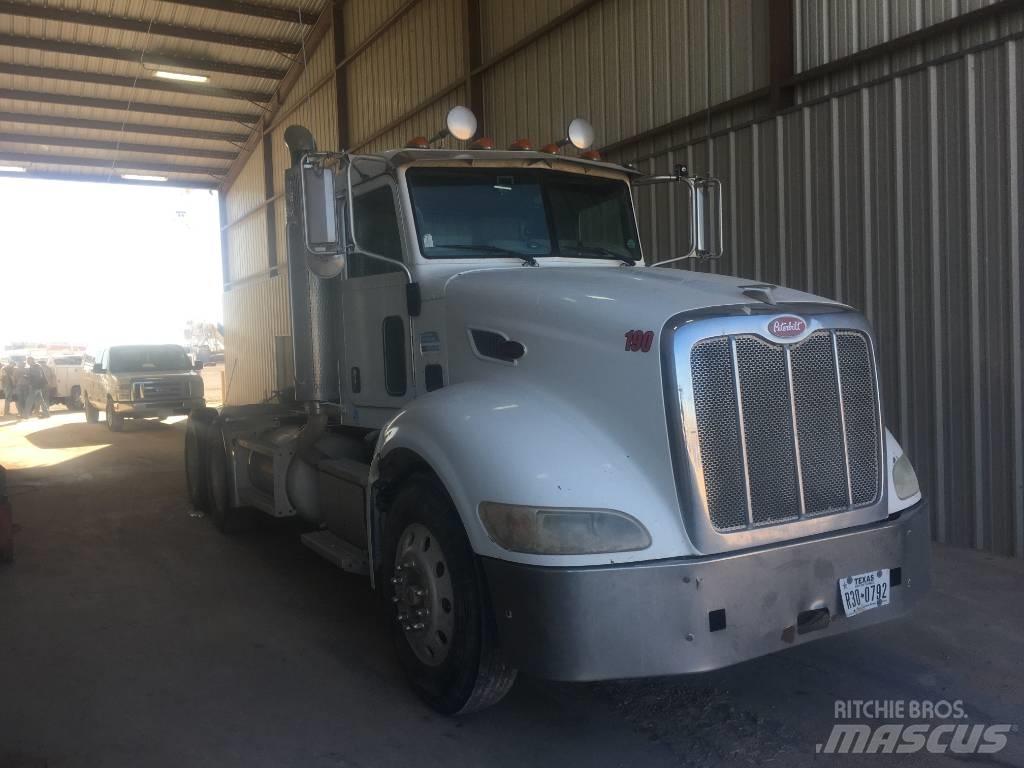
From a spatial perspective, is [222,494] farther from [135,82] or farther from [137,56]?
[135,82]

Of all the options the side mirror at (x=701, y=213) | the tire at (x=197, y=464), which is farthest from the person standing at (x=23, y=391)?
the side mirror at (x=701, y=213)

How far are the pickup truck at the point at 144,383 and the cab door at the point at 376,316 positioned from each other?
13.3m

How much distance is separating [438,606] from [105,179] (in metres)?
24.6

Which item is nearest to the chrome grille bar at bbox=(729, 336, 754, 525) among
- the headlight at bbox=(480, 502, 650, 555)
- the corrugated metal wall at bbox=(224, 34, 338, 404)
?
the headlight at bbox=(480, 502, 650, 555)

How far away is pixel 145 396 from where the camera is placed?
727 inches

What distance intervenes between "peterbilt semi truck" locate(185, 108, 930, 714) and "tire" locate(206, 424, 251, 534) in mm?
3132

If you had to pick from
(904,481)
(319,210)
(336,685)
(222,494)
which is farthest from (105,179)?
(904,481)

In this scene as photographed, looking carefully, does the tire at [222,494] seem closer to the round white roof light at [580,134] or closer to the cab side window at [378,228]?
the cab side window at [378,228]

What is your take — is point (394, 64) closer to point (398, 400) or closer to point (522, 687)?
point (398, 400)

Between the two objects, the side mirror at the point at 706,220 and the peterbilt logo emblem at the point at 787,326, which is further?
the side mirror at the point at 706,220

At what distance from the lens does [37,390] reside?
22.9 metres

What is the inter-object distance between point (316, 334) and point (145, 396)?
46.7ft

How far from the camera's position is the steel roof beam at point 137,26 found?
15.7 metres

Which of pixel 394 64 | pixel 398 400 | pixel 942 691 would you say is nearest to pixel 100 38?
pixel 394 64
